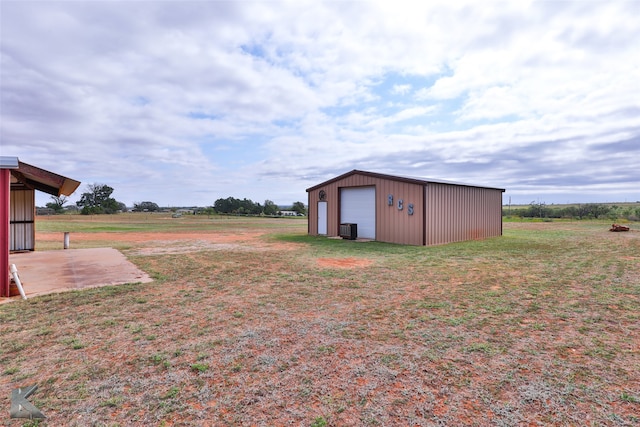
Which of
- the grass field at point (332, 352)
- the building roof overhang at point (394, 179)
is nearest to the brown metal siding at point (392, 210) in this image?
the building roof overhang at point (394, 179)

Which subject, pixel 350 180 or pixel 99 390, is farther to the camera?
pixel 350 180

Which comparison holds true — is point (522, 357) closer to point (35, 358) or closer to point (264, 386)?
point (264, 386)

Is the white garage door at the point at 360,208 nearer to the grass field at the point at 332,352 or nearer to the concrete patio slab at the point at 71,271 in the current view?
the grass field at the point at 332,352

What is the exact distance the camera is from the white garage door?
16078mm

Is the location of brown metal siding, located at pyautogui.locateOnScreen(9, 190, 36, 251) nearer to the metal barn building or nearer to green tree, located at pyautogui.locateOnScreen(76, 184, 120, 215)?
the metal barn building

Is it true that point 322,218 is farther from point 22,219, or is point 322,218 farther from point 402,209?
point 22,219

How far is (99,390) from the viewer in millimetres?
2859

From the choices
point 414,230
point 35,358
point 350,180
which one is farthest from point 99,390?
point 350,180

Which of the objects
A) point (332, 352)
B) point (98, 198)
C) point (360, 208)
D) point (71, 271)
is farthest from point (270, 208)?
point (332, 352)

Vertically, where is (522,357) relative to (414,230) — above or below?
below

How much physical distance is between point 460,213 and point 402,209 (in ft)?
10.9

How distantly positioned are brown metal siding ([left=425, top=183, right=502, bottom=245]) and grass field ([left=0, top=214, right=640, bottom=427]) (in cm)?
737

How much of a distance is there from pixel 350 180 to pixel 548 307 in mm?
12327

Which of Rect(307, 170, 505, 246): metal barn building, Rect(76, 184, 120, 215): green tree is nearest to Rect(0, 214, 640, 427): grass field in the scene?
Rect(307, 170, 505, 246): metal barn building
